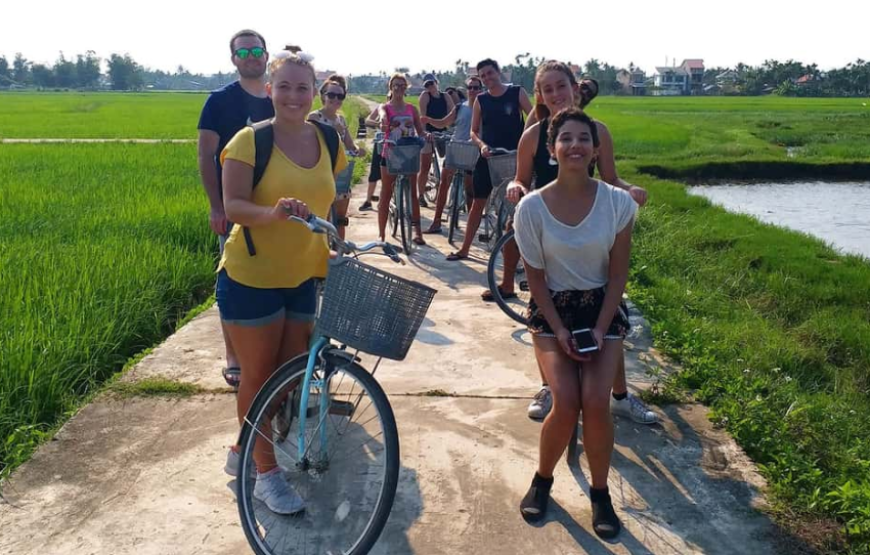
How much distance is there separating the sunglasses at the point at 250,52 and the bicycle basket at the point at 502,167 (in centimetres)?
275

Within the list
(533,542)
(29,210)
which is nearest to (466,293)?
(533,542)

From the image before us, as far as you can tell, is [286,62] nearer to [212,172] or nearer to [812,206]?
[212,172]

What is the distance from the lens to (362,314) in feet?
8.48

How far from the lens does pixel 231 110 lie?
3.92m

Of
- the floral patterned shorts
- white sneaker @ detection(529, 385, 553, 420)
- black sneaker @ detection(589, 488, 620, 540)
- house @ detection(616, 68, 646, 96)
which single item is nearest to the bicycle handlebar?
the floral patterned shorts

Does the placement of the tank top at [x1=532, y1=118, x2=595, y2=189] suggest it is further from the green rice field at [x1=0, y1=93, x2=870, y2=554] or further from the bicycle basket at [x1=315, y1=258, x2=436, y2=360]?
the bicycle basket at [x1=315, y1=258, x2=436, y2=360]

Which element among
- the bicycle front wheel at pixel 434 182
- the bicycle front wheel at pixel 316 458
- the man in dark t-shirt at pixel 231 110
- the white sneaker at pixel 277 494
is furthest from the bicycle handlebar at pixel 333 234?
the bicycle front wheel at pixel 434 182

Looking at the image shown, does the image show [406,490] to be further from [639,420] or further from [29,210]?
[29,210]

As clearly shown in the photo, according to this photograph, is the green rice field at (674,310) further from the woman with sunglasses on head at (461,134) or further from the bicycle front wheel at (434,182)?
the bicycle front wheel at (434,182)

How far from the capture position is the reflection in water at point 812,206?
12.7m

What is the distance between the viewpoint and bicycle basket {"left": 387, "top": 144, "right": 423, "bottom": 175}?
7559 mm

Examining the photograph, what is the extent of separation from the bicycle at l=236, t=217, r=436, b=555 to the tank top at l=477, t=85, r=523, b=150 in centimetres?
390

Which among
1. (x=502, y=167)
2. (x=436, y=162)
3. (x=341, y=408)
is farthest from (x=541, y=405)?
(x=436, y=162)

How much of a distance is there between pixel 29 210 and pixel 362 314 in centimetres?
779
